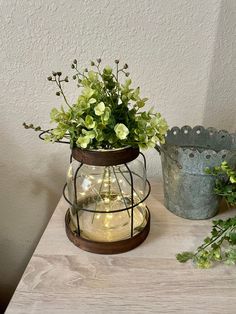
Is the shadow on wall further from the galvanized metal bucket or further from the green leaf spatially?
the green leaf

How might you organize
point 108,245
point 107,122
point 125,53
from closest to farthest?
point 107,122
point 108,245
point 125,53

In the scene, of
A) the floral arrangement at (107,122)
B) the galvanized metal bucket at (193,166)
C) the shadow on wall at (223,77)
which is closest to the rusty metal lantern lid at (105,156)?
the floral arrangement at (107,122)

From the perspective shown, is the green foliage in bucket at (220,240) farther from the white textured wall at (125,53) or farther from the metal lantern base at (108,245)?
the white textured wall at (125,53)

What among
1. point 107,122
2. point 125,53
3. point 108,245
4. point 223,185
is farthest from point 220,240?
point 125,53

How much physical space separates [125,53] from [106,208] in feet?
1.36

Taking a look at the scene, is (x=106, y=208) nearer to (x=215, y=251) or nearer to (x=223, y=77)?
(x=215, y=251)

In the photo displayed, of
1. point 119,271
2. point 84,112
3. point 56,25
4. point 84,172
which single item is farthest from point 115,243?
point 56,25

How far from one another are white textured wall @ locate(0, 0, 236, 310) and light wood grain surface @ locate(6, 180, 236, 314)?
34 cm

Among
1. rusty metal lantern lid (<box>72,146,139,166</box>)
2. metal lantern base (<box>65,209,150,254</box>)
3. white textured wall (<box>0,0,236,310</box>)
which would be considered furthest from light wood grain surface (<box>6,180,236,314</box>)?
white textured wall (<box>0,0,236,310</box>)

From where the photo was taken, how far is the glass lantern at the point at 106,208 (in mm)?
645

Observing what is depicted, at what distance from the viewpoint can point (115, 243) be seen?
0.64 meters

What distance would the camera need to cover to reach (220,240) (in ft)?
2.03

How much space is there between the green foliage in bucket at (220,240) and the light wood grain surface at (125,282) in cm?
2

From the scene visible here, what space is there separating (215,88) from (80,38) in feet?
1.31
